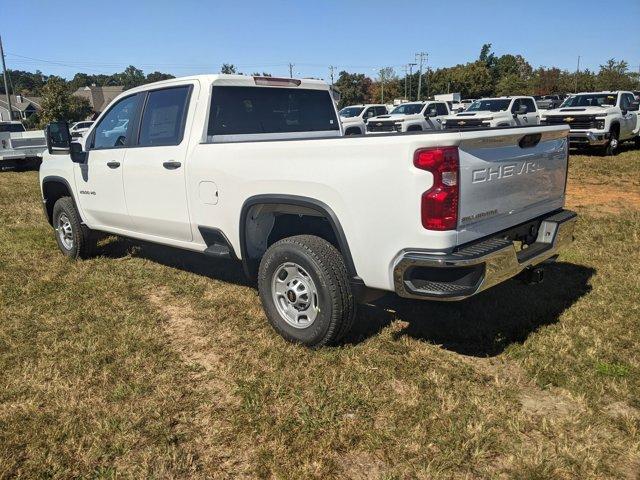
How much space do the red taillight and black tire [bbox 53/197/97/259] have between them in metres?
4.54

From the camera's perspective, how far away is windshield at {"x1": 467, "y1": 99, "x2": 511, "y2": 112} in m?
17.8

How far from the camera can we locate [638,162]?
13359mm

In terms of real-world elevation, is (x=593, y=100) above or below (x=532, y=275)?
above

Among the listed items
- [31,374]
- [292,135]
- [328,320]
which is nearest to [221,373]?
[328,320]

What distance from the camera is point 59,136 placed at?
18.1 ft

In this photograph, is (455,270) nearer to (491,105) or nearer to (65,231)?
(65,231)

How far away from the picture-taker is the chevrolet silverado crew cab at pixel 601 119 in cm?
1442

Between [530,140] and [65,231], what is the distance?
544cm

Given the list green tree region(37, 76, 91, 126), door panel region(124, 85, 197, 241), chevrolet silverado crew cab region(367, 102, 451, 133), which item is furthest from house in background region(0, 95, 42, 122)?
door panel region(124, 85, 197, 241)

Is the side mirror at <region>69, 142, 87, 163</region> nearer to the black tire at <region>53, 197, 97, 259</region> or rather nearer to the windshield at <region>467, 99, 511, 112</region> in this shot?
the black tire at <region>53, 197, 97, 259</region>

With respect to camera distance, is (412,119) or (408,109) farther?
(408,109)

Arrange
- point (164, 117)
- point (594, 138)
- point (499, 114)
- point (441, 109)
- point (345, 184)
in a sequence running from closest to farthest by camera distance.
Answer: point (345, 184) → point (164, 117) → point (594, 138) → point (499, 114) → point (441, 109)

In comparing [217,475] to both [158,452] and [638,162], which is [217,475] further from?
[638,162]

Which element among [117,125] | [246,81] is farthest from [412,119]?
[246,81]
